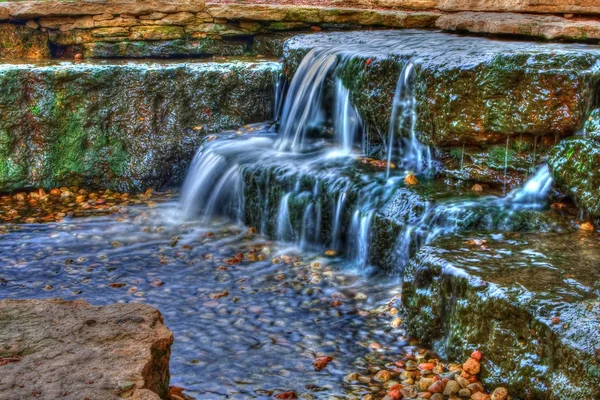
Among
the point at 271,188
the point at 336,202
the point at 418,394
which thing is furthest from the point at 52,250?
the point at 418,394

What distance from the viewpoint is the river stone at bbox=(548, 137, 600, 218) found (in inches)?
169

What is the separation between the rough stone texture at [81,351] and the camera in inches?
99.0

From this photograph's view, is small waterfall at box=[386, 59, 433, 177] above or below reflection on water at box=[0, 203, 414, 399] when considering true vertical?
above

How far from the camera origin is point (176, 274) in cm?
500

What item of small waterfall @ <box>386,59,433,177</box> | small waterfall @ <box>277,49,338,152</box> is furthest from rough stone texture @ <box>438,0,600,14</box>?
small waterfall @ <box>386,59,433,177</box>

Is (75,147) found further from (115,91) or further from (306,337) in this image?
(306,337)

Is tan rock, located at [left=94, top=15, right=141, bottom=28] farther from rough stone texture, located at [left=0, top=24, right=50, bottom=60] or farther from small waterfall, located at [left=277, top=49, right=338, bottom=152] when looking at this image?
small waterfall, located at [left=277, top=49, right=338, bottom=152]

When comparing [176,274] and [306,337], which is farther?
[176,274]

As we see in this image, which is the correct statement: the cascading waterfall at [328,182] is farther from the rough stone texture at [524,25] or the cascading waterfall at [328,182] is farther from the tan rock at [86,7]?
the tan rock at [86,7]

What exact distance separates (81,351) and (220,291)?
194 cm

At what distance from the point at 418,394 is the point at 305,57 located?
13.6 feet

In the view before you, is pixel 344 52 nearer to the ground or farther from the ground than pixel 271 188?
farther from the ground

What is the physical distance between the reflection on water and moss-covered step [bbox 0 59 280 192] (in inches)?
36.1

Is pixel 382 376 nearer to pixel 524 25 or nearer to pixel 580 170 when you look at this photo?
pixel 580 170
